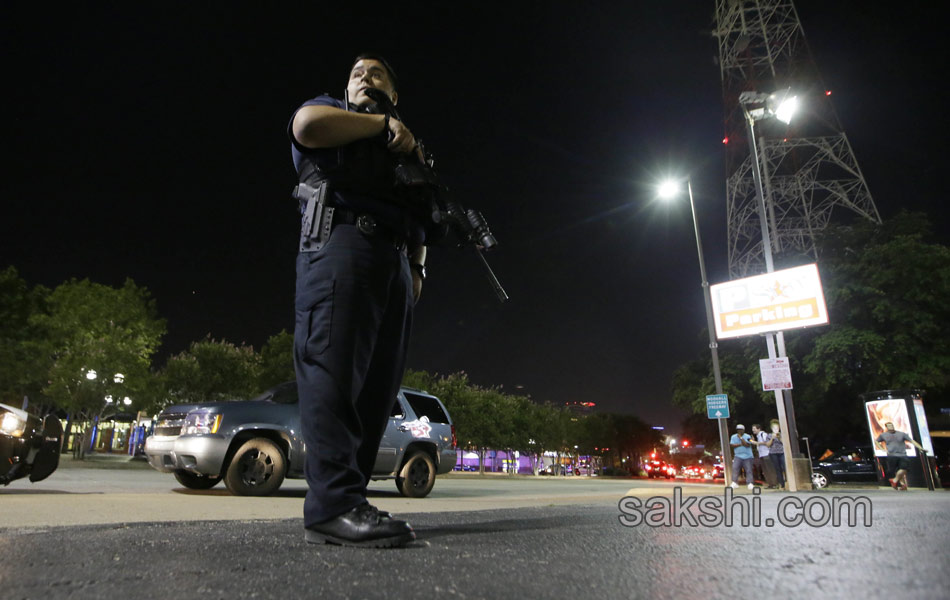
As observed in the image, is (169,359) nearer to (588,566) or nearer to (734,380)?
(734,380)

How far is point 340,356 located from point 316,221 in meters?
0.58

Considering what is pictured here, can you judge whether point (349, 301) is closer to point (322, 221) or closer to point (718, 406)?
point (322, 221)

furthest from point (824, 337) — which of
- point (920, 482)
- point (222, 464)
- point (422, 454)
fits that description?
point (222, 464)

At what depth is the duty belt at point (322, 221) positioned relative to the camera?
2.36 m

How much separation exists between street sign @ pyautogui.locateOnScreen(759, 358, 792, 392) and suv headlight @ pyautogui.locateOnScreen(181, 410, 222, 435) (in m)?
13.3

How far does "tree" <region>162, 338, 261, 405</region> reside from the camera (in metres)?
30.4

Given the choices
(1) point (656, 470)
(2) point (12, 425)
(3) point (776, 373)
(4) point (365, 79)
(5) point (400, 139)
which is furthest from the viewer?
(1) point (656, 470)

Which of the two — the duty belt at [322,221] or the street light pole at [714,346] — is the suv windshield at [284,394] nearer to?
the duty belt at [322,221]

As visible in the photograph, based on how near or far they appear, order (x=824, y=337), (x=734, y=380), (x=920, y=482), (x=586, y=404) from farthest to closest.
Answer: (x=586, y=404) < (x=734, y=380) < (x=824, y=337) < (x=920, y=482)

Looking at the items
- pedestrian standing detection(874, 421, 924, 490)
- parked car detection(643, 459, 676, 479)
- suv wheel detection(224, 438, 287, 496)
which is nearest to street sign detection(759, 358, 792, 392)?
pedestrian standing detection(874, 421, 924, 490)

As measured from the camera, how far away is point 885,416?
56.6 feet

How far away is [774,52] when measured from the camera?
32000mm

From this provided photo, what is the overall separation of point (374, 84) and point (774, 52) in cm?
3614

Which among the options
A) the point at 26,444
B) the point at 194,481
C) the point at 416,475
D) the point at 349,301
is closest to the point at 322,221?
the point at 349,301
